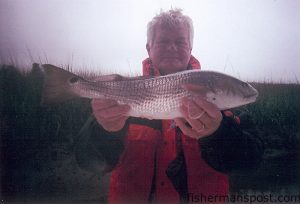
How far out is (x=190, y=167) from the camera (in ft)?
5.90

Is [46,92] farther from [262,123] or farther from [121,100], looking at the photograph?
[262,123]

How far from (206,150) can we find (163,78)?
1.82 feet

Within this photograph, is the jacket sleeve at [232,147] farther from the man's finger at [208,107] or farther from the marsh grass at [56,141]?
the marsh grass at [56,141]

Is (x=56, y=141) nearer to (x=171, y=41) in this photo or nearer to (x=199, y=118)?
(x=171, y=41)

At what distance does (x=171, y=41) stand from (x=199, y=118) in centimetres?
68

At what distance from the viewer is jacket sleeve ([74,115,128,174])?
1.80 metres

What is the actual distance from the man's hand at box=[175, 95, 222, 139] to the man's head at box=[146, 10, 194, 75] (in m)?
0.53

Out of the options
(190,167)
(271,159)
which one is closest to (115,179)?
(190,167)

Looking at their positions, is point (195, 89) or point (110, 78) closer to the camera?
point (195, 89)

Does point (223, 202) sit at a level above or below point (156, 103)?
below

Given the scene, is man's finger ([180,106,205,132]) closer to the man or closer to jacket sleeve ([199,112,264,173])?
the man

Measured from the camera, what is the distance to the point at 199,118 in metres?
1.63

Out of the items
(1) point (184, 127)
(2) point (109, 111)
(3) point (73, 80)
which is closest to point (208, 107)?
(1) point (184, 127)

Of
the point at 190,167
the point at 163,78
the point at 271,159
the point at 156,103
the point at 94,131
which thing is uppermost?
the point at 163,78
